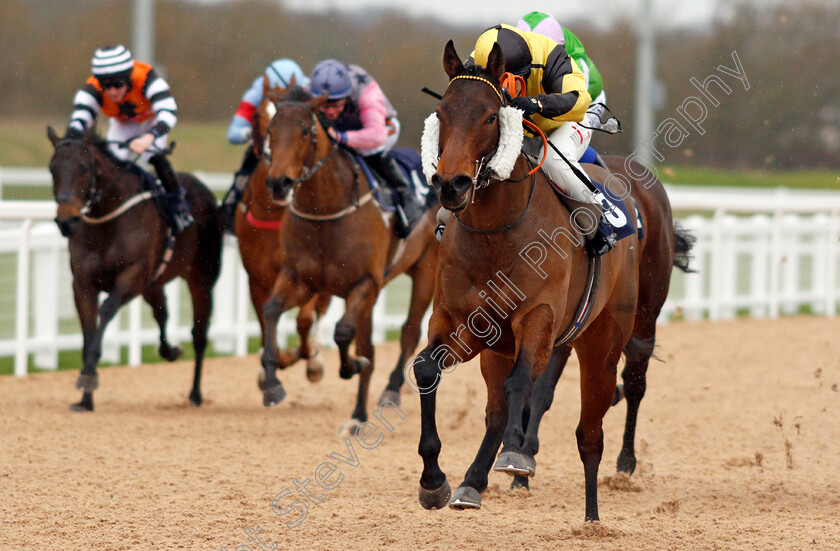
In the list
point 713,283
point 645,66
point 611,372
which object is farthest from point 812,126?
point 611,372

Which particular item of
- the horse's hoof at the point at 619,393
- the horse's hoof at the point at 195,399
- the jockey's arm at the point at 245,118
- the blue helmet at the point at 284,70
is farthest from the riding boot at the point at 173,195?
the horse's hoof at the point at 619,393

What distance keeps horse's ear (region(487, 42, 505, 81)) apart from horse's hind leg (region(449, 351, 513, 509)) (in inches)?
42.2

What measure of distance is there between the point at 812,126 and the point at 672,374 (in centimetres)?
1181

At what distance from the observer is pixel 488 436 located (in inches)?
154

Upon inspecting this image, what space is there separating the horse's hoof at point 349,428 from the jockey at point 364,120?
1216mm

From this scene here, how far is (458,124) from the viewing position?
3463mm

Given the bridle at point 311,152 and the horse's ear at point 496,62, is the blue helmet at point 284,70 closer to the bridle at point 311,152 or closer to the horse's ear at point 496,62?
the bridle at point 311,152

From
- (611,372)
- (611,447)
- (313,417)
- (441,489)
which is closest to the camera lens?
(441,489)

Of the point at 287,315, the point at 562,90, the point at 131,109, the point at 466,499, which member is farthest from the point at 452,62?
the point at 287,315

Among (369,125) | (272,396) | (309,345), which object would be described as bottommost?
(272,396)

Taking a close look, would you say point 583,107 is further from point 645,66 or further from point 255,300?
point 645,66

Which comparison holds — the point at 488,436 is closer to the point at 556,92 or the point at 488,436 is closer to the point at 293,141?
the point at 556,92

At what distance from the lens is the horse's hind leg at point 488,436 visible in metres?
3.60

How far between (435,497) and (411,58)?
17.7m
